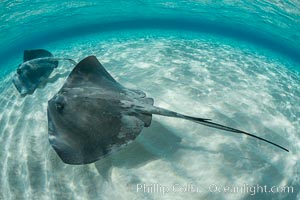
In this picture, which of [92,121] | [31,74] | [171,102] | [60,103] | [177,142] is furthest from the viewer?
[31,74]

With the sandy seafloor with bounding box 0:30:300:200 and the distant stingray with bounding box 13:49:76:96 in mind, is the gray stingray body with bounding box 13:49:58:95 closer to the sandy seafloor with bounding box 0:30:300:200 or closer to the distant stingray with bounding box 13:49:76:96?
the distant stingray with bounding box 13:49:76:96

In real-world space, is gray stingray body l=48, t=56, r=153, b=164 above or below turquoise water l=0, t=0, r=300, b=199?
above

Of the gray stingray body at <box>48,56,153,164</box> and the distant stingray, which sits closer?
the gray stingray body at <box>48,56,153,164</box>

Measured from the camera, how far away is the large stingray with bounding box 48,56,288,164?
3.04 meters

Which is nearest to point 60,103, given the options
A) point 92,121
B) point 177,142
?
point 92,121

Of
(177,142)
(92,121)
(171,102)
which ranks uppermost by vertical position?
(92,121)

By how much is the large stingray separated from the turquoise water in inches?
37.3

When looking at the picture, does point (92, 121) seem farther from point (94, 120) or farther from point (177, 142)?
point (177, 142)

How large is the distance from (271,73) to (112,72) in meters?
5.85

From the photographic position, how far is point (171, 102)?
5.47 metres

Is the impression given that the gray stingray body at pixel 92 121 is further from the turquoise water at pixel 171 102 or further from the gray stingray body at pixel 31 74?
the gray stingray body at pixel 31 74

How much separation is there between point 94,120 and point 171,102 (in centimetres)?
253

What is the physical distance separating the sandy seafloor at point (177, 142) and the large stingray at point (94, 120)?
0.93 meters

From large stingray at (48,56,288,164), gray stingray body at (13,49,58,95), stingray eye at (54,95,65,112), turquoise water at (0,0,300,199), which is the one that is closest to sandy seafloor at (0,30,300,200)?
turquoise water at (0,0,300,199)
